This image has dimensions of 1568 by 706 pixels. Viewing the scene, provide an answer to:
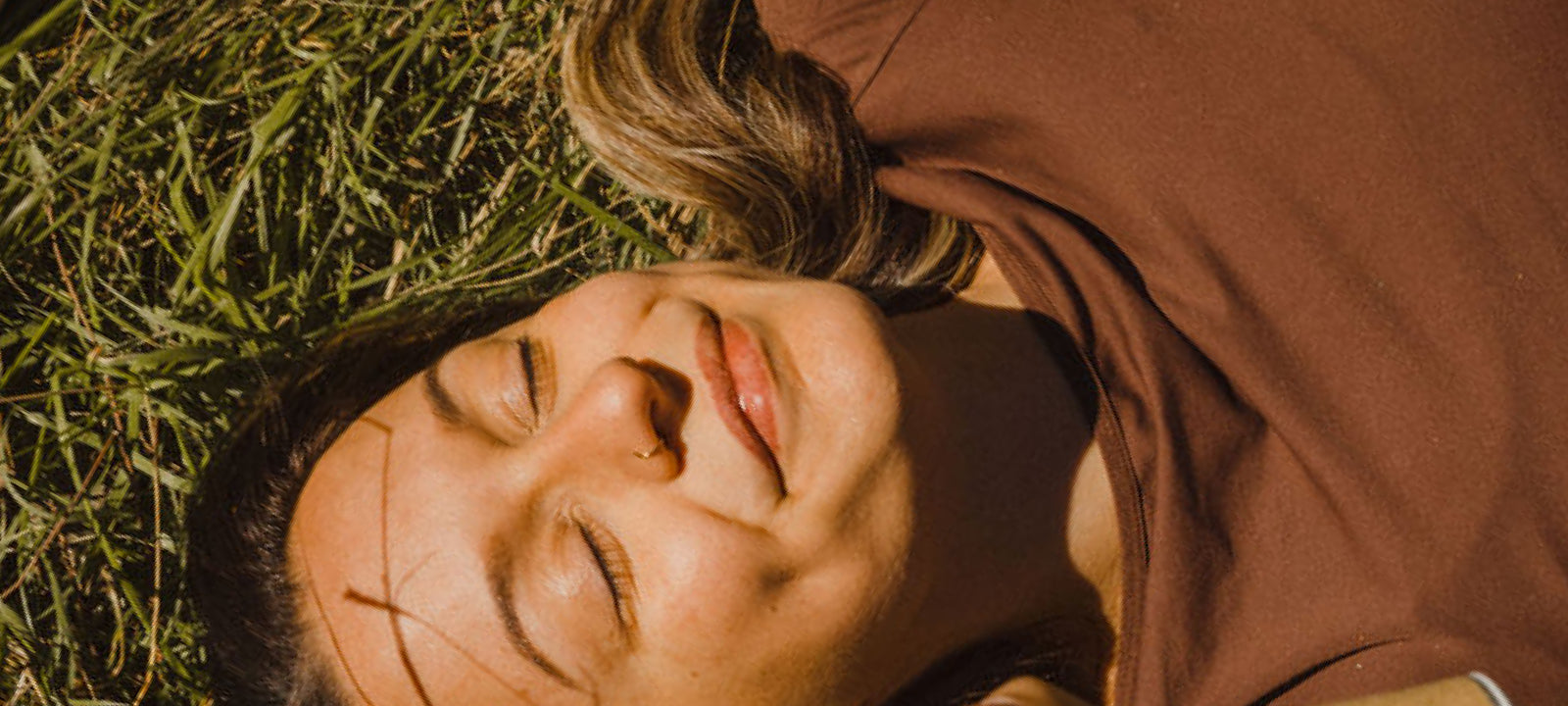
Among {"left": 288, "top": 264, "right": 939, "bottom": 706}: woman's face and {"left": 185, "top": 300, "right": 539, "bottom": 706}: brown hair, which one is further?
{"left": 185, "top": 300, "right": 539, "bottom": 706}: brown hair

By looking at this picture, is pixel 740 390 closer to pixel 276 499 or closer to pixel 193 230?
pixel 276 499

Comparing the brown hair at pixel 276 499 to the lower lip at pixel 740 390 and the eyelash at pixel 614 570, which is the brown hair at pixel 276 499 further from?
the lower lip at pixel 740 390

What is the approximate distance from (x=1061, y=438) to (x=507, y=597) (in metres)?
1.11

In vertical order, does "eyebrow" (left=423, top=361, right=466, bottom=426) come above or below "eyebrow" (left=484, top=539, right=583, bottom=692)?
above

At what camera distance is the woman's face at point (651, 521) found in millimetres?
1934

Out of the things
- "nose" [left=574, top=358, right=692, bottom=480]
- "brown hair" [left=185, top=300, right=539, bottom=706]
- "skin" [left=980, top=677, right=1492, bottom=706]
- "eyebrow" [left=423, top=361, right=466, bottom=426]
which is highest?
"nose" [left=574, top=358, right=692, bottom=480]

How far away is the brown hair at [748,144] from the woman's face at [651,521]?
0.66 m

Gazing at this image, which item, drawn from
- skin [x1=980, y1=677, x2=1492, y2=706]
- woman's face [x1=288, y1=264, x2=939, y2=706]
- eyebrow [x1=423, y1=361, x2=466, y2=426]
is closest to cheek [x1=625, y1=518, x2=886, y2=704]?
woman's face [x1=288, y1=264, x2=939, y2=706]

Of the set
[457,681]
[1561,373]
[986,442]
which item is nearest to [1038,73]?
[986,442]

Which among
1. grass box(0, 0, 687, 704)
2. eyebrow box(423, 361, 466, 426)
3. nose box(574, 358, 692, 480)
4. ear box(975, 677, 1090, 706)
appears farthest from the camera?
grass box(0, 0, 687, 704)

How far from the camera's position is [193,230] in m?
3.15

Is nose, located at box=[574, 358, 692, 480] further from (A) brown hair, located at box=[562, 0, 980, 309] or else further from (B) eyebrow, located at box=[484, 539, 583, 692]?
(A) brown hair, located at box=[562, 0, 980, 309]

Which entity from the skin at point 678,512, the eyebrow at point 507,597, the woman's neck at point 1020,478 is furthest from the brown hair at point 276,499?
the woman's neck at point 1020,478

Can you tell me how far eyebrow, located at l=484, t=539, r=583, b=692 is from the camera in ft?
6.40
